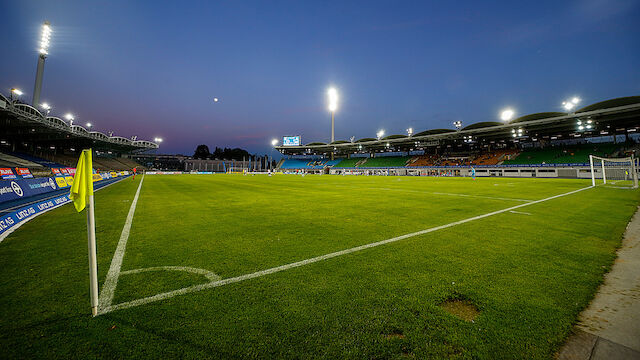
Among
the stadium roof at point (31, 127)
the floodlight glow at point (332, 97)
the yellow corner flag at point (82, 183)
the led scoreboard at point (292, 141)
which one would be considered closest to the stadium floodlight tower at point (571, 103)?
the floodlight glow at point (332, 97)

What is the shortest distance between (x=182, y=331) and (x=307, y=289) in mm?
1157

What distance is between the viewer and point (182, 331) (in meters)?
1.89

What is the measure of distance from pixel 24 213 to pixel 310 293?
833cm

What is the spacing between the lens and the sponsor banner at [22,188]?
333 inches

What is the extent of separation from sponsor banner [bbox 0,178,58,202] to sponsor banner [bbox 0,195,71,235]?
177cm

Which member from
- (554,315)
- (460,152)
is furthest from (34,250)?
(460,152)

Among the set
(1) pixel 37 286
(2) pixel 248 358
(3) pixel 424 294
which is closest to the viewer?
(2) pixel 248 358

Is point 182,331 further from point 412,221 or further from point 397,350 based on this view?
point 412,221

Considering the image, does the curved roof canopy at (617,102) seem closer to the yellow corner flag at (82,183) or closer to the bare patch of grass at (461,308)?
the bare patch of grass at (461,308)

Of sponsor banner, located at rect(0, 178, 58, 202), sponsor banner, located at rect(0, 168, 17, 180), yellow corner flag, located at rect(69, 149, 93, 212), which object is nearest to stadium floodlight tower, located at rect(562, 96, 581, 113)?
yellow corner flag, located at rect(69, 149, 93, 212)

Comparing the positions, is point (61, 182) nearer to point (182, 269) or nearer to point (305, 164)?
point (182, 269)

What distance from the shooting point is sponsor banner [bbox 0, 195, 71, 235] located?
504 centimetres

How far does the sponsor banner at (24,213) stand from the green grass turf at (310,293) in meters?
0.54

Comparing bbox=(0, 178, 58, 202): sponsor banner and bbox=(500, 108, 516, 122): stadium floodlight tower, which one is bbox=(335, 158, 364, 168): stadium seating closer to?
bbox=(500, 108, 516, 122): stadium floodlight tower
